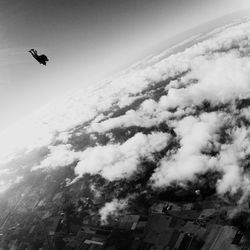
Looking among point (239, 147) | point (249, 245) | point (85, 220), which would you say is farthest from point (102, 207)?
point (239, 147)

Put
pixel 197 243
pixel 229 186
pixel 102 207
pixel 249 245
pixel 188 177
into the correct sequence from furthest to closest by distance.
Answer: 1. pixel 188 177
2. pixel 102 207
3. pixel 229 186
4. pixel 197 243
5. pixel 249 245

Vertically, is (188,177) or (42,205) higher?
(42,205)

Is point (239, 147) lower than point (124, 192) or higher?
lower

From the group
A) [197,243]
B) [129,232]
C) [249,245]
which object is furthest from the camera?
[129,232]

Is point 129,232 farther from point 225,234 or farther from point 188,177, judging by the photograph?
point 188,177

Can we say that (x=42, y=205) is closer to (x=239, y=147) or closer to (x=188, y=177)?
(x=188, y=177)

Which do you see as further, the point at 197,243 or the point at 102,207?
the point at 102,207

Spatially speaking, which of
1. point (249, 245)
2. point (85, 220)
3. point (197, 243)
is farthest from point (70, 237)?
point (249, 245)

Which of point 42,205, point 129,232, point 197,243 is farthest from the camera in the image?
point 42,205

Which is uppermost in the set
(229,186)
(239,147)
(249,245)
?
(249,245)
